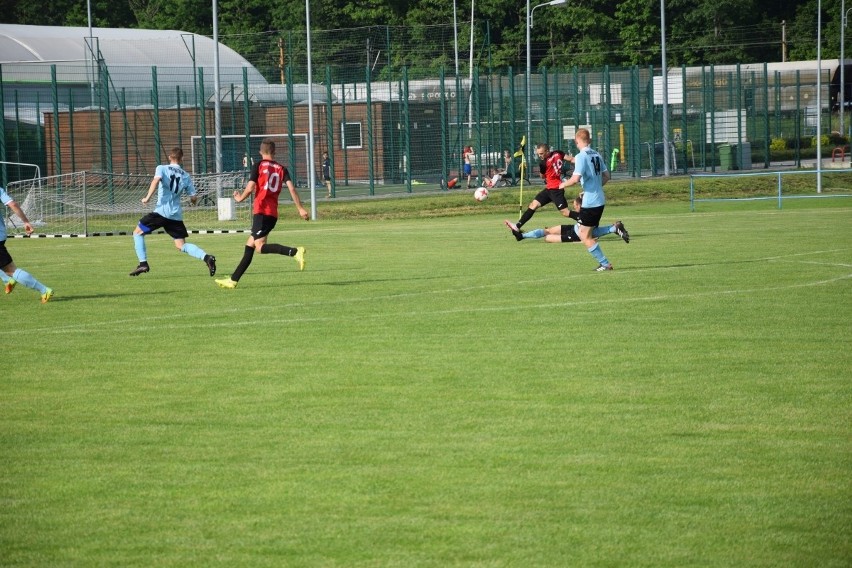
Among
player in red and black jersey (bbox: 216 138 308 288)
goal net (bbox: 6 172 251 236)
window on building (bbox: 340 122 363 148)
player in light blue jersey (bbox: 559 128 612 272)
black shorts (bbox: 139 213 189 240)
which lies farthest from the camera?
window on building (bbox: 340 122 363 148)

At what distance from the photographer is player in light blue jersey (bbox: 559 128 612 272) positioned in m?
18.6

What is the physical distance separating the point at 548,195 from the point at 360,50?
113ft

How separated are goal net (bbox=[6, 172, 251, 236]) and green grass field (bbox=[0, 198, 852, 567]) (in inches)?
673

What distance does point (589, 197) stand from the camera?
18.8 meters

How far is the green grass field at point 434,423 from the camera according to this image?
6.16 m

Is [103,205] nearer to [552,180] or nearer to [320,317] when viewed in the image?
[552,180]

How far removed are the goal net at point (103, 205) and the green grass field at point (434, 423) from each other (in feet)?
56.0

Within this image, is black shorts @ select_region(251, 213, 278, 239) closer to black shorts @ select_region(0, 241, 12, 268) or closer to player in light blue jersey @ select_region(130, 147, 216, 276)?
player in light blue jersey @ select_region(130, 147, 216, 276)

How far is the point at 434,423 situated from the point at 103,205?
3132cm

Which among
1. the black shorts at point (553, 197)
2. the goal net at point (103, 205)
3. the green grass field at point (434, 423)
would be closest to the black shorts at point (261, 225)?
the green grass field at point (434, 423)

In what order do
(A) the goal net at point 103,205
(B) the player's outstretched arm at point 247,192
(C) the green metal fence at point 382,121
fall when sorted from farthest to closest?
(C) the green metal fence at point 382,121 → (A) the goal net at point 103,205 → (B) the player's outstretched arm at point 247,192

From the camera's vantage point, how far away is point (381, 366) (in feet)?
35.9

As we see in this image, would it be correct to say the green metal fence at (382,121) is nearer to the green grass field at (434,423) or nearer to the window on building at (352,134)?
the window on building at (352,134)

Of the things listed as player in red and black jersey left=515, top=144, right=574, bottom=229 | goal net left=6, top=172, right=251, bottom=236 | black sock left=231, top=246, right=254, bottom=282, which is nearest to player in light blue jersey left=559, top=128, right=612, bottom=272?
black sock left=231, top=246, right=254, bottom=282
